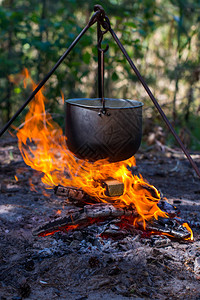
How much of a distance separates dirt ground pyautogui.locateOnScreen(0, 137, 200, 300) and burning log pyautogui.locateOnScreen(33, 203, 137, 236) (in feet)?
0.25

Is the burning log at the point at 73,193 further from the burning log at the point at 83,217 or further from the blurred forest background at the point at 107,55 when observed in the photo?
the blurred forest background at the point at 107,55

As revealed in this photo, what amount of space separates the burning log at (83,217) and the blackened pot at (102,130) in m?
0.40

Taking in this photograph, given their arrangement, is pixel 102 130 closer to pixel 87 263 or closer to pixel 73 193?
pixel 73 193

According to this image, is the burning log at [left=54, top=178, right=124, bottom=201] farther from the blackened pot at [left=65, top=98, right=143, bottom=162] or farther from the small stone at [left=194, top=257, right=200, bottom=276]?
the small stone at [left=194, top=257, right=200, bottom=276]

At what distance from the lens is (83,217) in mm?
2453

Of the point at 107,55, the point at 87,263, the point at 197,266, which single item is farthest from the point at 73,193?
the point at 107,55

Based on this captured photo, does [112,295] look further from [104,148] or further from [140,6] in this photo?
[140,6]

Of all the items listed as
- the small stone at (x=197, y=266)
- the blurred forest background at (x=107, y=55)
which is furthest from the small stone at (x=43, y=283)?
the blurred forest background at (x=107, y=55)

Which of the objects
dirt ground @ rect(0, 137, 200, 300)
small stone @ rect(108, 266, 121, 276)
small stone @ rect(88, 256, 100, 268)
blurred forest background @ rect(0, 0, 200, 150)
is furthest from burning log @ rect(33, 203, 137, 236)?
blurred forest background @ rect(0, 0, 200, 150)

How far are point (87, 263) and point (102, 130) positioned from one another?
0.91 m

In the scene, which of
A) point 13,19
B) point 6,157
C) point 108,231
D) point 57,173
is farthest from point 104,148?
point 13,19

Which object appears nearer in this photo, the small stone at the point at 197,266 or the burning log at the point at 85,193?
the small stone at the point at 197,266

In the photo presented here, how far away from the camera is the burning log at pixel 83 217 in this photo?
2.42 meters

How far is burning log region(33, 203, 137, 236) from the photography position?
2.42 m
